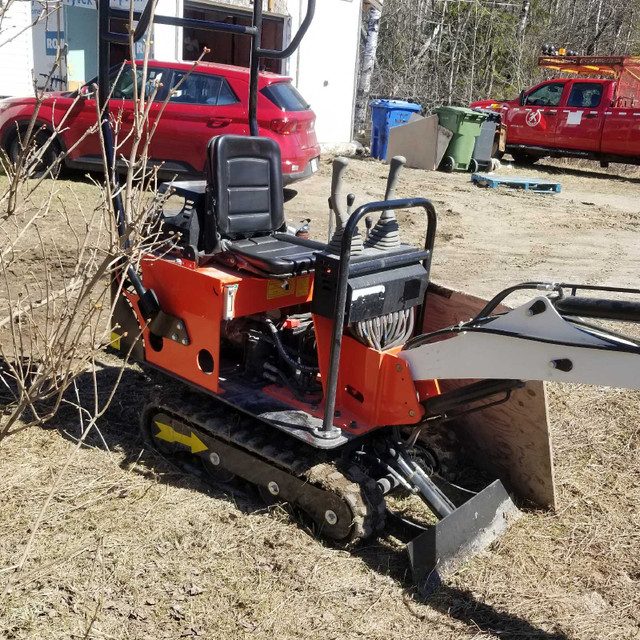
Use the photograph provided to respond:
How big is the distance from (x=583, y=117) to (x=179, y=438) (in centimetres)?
1401

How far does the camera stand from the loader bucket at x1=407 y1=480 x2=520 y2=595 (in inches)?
139

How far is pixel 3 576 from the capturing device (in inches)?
128

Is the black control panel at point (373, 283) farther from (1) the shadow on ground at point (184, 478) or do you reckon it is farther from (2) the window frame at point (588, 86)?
(2) the window frame at point (588, 86)

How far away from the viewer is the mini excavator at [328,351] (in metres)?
3.29

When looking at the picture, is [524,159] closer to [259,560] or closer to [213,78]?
[213,78]

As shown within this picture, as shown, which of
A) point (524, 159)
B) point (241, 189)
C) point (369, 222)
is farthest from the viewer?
point (524, 159)

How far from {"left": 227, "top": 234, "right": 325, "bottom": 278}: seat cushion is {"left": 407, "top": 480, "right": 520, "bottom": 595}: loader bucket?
1.40 m

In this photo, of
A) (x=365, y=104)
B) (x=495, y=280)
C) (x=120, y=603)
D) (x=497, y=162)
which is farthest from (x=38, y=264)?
(x=365, y=104)

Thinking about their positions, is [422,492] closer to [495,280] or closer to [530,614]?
[530,614]

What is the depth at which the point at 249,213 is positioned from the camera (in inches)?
177

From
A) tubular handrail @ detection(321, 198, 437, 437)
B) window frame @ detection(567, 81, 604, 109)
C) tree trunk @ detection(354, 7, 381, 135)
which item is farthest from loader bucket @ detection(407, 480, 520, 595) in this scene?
tree trunk @ detection(354, 7, 381, 135)

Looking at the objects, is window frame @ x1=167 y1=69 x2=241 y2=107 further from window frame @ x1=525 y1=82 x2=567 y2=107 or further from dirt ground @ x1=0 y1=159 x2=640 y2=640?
window frame @ x1=525 y1=82 x2=567 y2=107

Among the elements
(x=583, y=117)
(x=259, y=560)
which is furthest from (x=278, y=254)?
(x=583, y=117)

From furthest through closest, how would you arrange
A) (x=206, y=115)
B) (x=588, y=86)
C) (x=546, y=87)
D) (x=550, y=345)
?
(x=546, y=87) → (x=588, y=86) → (x=206, y=115) → (x=550, y=345)
